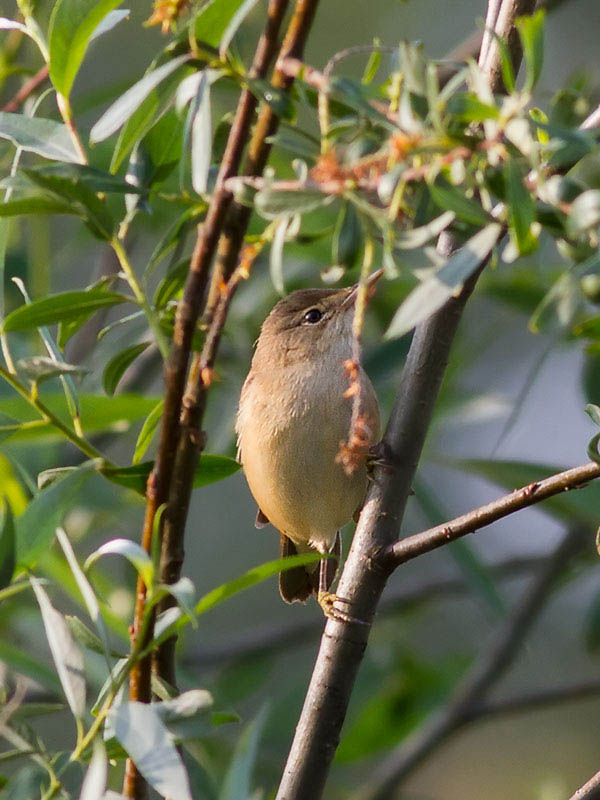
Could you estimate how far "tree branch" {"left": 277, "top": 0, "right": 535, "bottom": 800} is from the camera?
2.14 m

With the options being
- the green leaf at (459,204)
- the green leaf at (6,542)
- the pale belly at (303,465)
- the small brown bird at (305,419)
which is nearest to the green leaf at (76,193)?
the green leaf at (6,542)

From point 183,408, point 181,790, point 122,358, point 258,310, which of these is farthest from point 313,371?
point 181,790

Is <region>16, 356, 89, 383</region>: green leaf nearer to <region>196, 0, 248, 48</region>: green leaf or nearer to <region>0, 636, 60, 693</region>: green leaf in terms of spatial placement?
<region>196, 0, 248, 48</region>: green leaf

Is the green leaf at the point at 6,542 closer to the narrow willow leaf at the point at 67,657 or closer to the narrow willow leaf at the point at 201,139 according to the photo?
the narrow willow leaf at the point at 67,657

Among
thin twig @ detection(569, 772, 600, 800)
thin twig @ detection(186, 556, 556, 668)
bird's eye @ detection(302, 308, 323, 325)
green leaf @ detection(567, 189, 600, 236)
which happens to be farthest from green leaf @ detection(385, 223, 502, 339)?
thin twig @ detection(186, 556, 556, 668)

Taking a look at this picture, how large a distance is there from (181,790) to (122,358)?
2.77 feet

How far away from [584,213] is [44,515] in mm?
1038

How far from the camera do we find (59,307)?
1.75 metres

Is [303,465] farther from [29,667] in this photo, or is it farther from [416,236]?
[416,236]

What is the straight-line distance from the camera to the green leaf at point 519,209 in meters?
1.20

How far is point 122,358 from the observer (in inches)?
78.7

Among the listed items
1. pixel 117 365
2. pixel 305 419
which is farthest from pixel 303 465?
pixel 117 365

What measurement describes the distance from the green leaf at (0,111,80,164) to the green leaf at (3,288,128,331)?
0.69ft

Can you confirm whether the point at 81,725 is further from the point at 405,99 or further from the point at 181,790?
the point at 405,99
